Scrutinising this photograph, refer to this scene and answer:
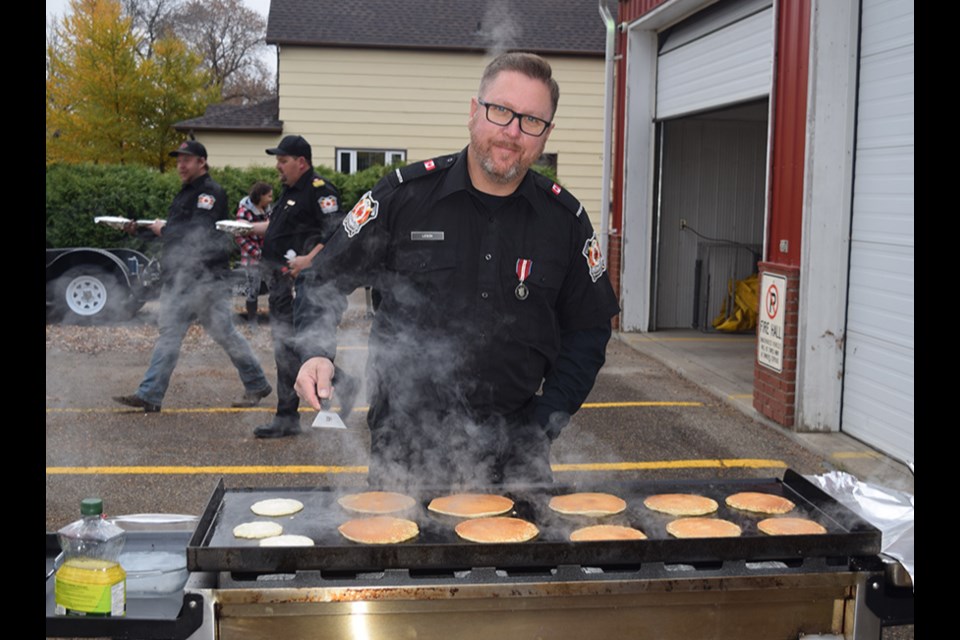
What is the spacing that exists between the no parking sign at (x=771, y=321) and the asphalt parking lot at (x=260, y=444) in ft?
1.88

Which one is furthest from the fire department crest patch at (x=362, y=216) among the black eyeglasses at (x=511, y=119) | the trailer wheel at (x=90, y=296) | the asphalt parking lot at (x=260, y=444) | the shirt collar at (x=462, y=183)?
the trailer wheel at (x=90, y=296)

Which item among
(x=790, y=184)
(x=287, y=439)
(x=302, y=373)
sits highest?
(x=790, y=184)

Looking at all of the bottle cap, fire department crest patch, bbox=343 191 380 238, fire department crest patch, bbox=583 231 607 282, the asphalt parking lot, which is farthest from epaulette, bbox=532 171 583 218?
the asphalt parking lot

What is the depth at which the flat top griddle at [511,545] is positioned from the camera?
237cm

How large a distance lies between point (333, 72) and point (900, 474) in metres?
14.5

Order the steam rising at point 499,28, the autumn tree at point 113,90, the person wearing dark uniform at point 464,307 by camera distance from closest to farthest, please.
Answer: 1. the person wearing dark uniform at point 464,307
2. the autumn tree at point 113,90
3. the steam rising at point 499,28

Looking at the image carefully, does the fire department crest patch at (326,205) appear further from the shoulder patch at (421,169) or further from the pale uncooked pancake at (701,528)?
the pale uncooked pancake at (701,528)

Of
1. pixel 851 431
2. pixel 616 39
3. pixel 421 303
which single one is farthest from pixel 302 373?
pixel 616 39

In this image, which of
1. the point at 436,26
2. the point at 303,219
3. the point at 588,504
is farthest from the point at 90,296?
the point at 588,504

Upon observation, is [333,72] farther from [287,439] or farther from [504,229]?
[504,229]

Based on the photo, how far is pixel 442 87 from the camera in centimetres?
1789

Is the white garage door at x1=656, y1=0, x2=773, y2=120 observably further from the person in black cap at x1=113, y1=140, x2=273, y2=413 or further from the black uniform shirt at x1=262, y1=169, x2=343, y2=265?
the person in black cap at x1=113, y1=140, x2=273, y2=413

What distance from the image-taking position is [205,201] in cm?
735

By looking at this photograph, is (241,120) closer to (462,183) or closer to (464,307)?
(462,183)
